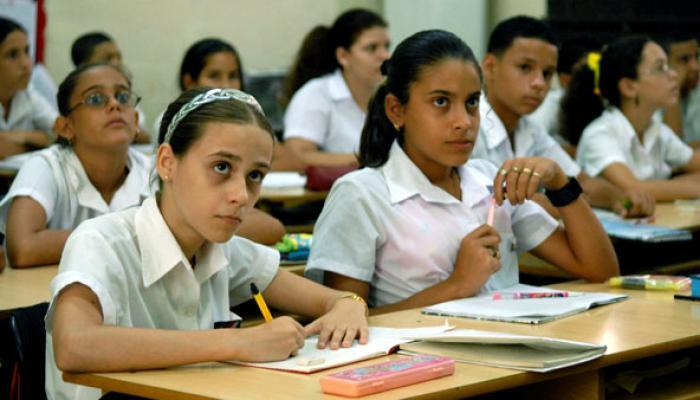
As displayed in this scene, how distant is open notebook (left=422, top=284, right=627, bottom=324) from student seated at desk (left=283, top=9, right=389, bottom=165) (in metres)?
2.60

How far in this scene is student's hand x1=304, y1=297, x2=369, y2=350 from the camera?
2109mm

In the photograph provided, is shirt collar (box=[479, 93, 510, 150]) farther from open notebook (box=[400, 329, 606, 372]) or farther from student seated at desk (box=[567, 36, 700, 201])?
open notebook (box=[400, 329, 606, 372])

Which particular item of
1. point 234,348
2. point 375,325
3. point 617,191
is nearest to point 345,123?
point 617,191

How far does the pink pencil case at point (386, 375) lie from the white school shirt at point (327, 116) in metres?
3.43

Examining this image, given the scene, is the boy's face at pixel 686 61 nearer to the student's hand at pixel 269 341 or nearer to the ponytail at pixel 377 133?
the ponytail at pixel 377 133

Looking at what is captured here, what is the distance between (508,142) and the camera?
12.6ft

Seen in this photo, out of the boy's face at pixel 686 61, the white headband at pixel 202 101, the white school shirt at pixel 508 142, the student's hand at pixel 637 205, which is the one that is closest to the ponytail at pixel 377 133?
the white school shirt at pixel 508 142

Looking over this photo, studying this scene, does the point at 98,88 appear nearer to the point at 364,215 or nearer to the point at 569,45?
the point at 364,215

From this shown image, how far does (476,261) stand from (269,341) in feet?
2.81

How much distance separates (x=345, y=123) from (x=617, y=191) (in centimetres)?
156

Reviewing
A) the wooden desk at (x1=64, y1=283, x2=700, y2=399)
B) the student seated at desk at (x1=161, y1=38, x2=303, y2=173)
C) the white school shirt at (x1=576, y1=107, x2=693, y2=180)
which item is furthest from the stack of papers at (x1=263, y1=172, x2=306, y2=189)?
the wooden desk at (x1=64, y1=283, x2=700, y2=399)

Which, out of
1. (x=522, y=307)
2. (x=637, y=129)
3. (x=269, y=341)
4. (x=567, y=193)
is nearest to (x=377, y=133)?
(x=567, y=193)

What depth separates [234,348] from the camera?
190cm

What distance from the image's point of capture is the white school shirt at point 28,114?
221 inches
